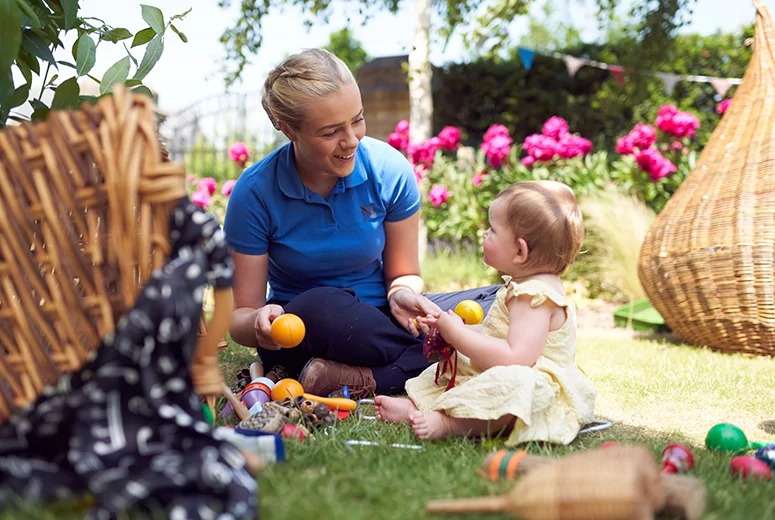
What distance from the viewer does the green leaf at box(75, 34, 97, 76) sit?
2105mm

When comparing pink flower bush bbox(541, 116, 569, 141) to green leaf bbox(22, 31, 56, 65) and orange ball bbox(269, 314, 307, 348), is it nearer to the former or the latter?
orange ball bbox(269, 314, 307, 348)

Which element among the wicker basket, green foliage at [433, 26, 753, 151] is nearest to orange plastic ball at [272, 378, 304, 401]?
the wicker basket

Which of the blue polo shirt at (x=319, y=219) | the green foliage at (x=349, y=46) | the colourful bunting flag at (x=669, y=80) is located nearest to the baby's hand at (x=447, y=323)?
the blue polo shirt at (x=319, y=219)

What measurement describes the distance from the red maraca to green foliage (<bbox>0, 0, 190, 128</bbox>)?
5.89ft

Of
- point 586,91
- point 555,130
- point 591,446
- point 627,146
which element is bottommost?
point 591,446

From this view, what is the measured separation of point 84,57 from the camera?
6.92 ft

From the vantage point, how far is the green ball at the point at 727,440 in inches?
81.8

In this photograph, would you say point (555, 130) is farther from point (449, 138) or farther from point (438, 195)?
point (438, 195)

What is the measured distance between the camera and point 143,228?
4.62 feet

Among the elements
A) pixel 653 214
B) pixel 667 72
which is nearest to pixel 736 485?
pixel 653 214

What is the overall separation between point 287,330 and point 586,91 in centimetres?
746

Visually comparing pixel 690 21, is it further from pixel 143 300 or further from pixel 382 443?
pixel 143 300

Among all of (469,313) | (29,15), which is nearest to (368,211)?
(469,313)

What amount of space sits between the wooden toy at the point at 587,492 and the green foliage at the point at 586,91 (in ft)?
21.2
